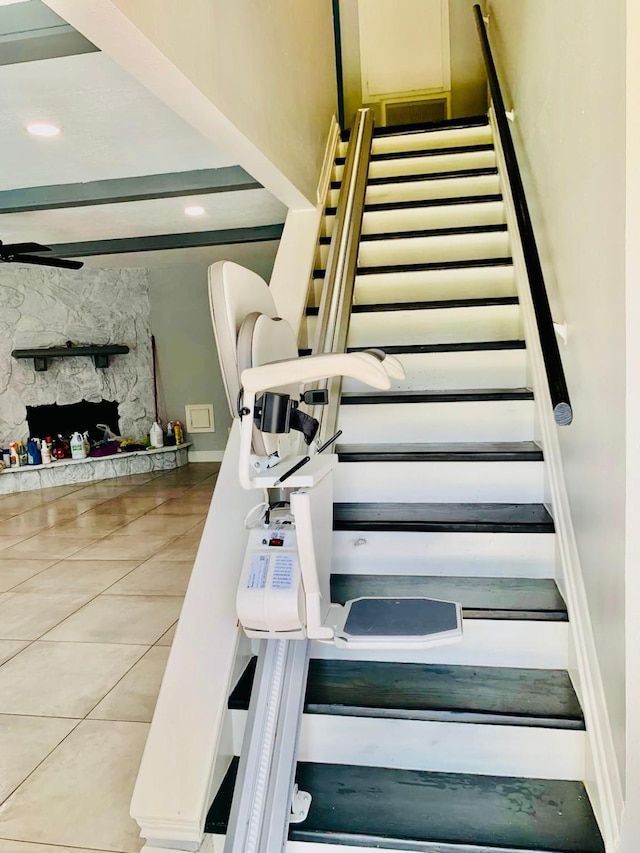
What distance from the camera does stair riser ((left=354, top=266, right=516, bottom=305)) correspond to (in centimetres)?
301

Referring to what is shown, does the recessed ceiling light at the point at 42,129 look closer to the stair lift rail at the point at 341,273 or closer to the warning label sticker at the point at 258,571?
the stair lift rail at the point at 341,273

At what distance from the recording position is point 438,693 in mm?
1663

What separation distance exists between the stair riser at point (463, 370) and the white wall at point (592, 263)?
0.52 m

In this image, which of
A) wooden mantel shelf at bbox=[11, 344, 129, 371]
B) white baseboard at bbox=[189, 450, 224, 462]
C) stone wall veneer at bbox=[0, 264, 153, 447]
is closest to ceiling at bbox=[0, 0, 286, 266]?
stone wall veneer at bbox=[0, 264, 153, 447]

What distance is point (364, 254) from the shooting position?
3344 millimetres

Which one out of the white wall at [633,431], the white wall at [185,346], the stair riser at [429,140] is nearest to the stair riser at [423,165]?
the stair riser at [429,140]

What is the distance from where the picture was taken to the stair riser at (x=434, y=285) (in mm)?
3006

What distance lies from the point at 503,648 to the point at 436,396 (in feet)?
3.51

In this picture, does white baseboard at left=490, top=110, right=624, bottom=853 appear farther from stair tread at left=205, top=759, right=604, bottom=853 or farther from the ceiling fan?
the ceiling fan

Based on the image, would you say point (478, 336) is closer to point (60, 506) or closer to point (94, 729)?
point (94, 729)

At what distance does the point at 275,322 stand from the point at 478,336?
5.16 ft

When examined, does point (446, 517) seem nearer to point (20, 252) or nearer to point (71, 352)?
point (20, 252)

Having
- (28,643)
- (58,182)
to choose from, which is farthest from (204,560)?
(58,182)

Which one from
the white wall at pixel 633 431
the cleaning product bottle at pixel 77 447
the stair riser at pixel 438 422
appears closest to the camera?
the white wall at pixel 633 431
